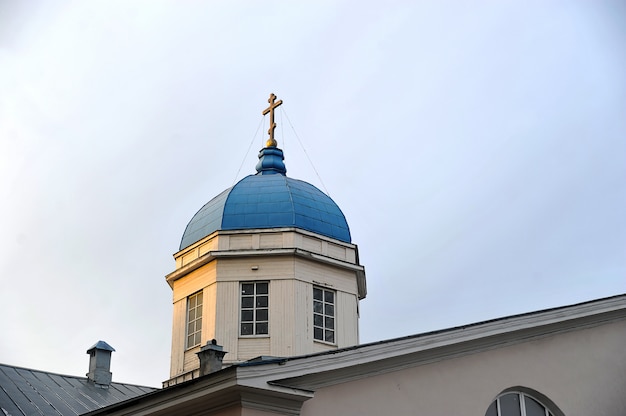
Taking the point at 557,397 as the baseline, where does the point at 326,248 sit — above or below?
above

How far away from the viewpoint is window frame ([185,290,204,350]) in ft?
73.2

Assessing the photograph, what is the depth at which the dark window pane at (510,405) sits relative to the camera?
13953 millimetres

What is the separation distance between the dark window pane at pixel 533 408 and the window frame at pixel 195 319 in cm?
985

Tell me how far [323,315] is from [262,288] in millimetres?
1656

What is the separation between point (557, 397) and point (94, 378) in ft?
40.2

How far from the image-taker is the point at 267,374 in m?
11.6

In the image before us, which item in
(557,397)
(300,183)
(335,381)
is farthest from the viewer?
(300,183)

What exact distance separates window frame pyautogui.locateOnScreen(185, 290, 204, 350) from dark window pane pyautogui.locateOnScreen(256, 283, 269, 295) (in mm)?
1485

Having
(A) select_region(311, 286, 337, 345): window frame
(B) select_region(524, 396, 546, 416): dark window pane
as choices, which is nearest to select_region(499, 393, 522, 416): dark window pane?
(B) select_region(524, 396, 546, 416): dark window pane

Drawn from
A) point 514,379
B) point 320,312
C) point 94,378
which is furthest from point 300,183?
point 514,379

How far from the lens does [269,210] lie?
2316 centimetres

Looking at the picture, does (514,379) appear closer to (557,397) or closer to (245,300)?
(557,397)

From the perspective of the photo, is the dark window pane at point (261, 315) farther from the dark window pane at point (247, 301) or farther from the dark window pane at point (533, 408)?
the dark window pane at point (533, 408)

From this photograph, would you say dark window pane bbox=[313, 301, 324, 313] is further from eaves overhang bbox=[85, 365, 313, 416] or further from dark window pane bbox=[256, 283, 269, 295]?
eaves overhang bbox=[85, 365, 313, 416]
